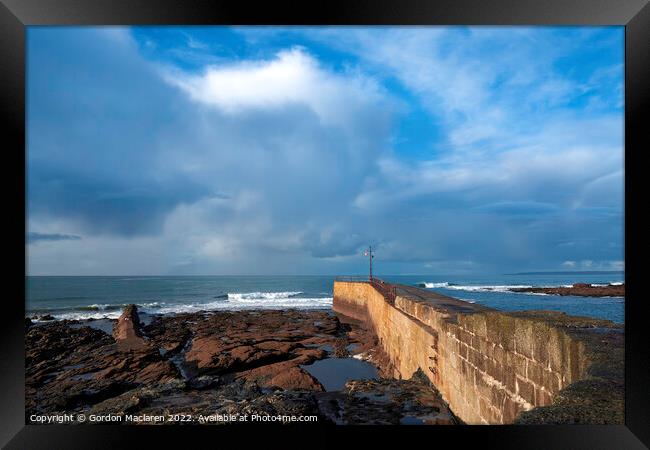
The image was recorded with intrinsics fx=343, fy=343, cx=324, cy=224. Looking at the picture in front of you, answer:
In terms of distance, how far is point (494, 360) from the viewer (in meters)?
4.12

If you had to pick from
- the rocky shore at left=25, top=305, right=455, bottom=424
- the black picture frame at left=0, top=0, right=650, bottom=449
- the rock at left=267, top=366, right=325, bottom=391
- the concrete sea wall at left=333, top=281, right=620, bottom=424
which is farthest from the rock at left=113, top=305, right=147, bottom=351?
the black picture frame at left=0, top=0, right=650, bottom=449

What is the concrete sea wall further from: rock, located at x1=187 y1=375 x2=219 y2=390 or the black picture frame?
rock, located at x1=187 y1=375 x2=219 y2=390

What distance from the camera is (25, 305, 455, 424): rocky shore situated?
627 cm

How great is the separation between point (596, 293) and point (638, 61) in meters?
19.2

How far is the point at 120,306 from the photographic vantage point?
102 feet

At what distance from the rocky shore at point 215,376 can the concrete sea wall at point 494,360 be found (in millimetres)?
582

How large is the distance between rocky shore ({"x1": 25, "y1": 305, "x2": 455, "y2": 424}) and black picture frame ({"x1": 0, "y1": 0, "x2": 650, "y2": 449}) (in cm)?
256

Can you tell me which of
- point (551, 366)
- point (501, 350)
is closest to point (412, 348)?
point (501, 350)

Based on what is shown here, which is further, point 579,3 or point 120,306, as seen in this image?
point 120,306

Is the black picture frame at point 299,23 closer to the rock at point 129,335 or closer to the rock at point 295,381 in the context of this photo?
the rock at point 295,381

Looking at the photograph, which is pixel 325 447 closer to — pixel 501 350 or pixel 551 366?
pixel 551 366

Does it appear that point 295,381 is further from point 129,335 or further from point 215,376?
point 129,335

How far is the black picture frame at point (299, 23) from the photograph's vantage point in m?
2.73

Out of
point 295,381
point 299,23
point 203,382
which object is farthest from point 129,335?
point 299,23
